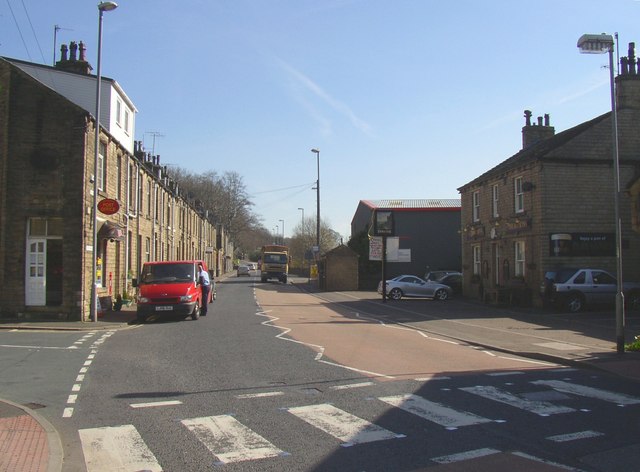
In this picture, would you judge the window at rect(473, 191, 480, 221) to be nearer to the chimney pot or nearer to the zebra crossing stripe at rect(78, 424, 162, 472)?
the chimney pot

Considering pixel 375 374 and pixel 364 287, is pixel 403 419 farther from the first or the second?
pixel 364 287

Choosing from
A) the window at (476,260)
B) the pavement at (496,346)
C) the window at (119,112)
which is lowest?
the pavement at (496,346)

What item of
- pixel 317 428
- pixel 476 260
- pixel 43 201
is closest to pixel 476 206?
pixel 476 260

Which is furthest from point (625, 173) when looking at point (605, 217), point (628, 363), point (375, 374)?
point (375, 374)

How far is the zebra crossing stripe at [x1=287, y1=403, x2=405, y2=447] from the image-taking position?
20.7ft

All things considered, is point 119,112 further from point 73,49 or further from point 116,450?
point 116,450

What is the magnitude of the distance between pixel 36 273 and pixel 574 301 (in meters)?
19.8

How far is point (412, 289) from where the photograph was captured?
110 ft

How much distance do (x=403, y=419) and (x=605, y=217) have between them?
887 inches

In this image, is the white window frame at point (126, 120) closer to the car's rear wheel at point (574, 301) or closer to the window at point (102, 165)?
the window at point (102, 165)

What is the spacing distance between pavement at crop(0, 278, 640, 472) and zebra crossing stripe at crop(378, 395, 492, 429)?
13.4ft

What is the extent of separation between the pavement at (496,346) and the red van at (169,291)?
3.05 feet

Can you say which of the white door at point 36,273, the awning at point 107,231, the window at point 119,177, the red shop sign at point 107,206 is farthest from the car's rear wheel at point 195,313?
the window at point 119,177

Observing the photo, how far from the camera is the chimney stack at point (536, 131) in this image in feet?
115
